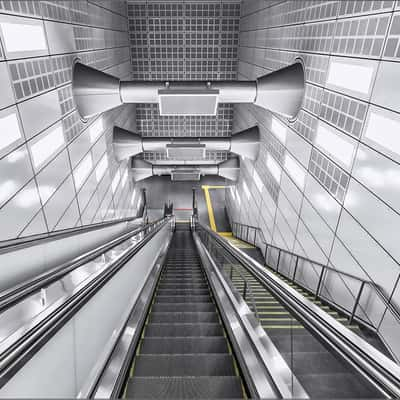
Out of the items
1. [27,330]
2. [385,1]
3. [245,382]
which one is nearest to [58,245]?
[27,330]

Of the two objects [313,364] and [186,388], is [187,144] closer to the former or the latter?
[313,364]

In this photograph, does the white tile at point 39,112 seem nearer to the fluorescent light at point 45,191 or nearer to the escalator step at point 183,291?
the fluorescent light at point 45,191

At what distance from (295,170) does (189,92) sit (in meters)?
3.71

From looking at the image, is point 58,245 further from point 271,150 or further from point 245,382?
point 271,150

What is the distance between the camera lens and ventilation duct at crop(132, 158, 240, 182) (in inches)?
631

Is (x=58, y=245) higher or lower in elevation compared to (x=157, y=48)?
lower

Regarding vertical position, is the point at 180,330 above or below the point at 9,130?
below

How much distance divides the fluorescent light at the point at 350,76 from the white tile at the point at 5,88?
19.6 ft

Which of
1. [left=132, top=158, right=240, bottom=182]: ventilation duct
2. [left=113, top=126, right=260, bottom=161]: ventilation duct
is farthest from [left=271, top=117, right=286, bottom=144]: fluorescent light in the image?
[left=132, top=158, right=240, bottom=182]: ventilation duct

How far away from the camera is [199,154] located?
1161 centimetres

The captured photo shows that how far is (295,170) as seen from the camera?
7.07m

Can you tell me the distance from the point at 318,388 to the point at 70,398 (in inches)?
76.0

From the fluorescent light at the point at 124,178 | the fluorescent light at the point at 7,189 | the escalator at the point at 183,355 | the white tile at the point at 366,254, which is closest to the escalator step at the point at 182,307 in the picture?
the escalator at the point at 183,355

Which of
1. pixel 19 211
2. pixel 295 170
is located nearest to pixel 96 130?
pixel 19 211
